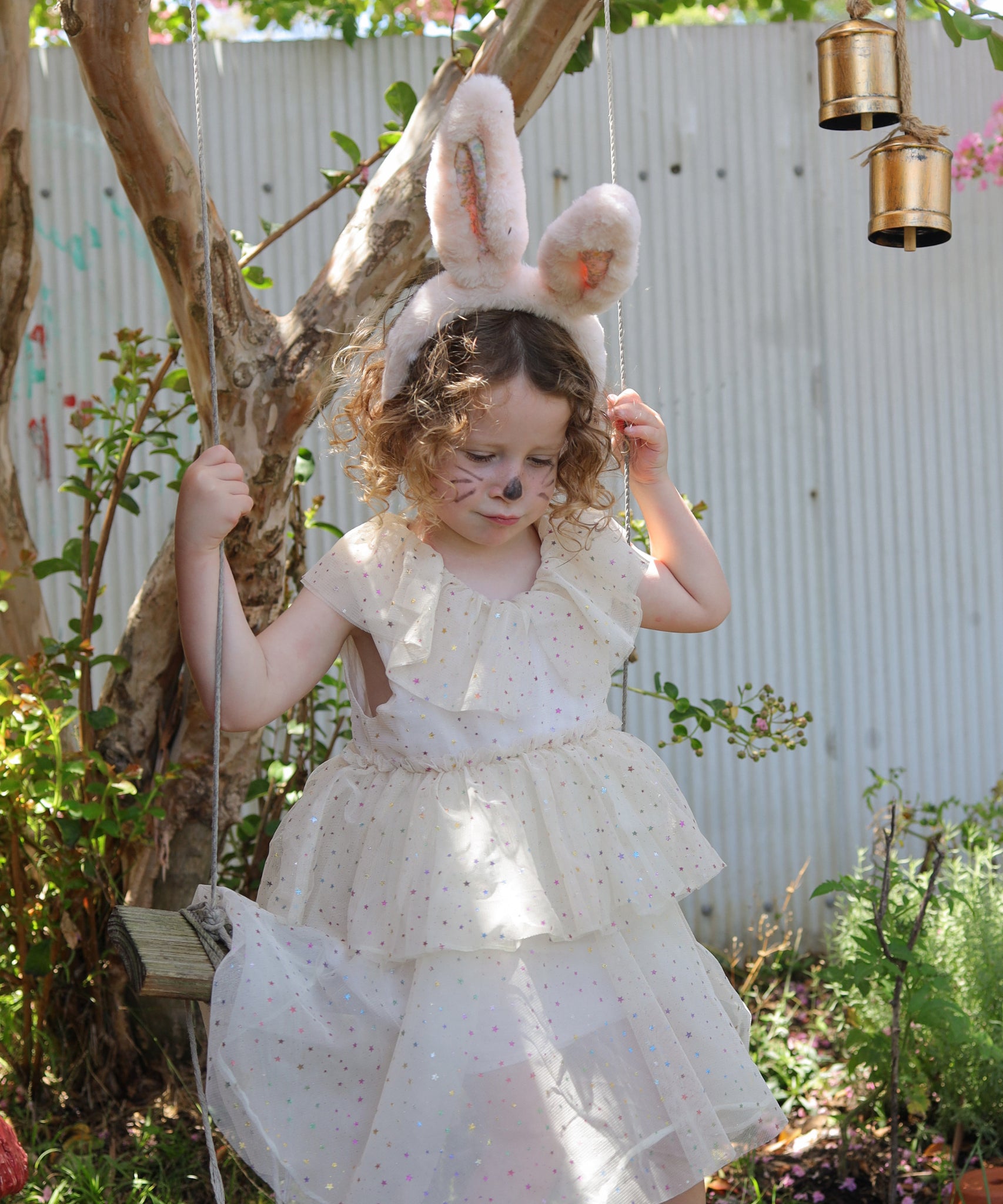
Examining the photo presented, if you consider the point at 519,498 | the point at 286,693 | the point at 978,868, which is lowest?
the point at 978,868

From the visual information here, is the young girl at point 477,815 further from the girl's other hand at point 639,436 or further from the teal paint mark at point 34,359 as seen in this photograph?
the teal paint mark at point 34,359

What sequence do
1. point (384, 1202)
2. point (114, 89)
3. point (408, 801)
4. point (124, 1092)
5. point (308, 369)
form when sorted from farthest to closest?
point (124, 1092), point (308, 369), point (114, 89), point (408, 801), point (384, 1202)

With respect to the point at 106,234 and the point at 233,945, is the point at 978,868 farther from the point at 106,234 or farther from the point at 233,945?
the point at 106,234

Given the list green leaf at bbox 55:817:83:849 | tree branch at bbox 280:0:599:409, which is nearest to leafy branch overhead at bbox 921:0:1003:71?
tree branch at bbox 280:0:599:409

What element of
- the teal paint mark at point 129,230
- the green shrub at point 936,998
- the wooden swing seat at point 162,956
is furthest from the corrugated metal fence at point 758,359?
the wooden swing seat at point 162,956

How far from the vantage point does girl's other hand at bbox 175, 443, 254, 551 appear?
1.24 metres

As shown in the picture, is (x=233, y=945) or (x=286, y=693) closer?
(x=233, y=945)

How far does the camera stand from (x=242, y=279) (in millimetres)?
1703

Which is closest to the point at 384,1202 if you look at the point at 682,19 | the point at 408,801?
the point at 408,801

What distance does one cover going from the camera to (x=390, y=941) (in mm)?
1194

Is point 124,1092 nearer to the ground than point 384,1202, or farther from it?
nearer to the ground

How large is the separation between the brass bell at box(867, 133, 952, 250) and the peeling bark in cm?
50

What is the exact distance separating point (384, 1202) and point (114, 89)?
136 cm

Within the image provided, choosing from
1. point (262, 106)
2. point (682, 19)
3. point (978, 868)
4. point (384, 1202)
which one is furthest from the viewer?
point (682, 19)
